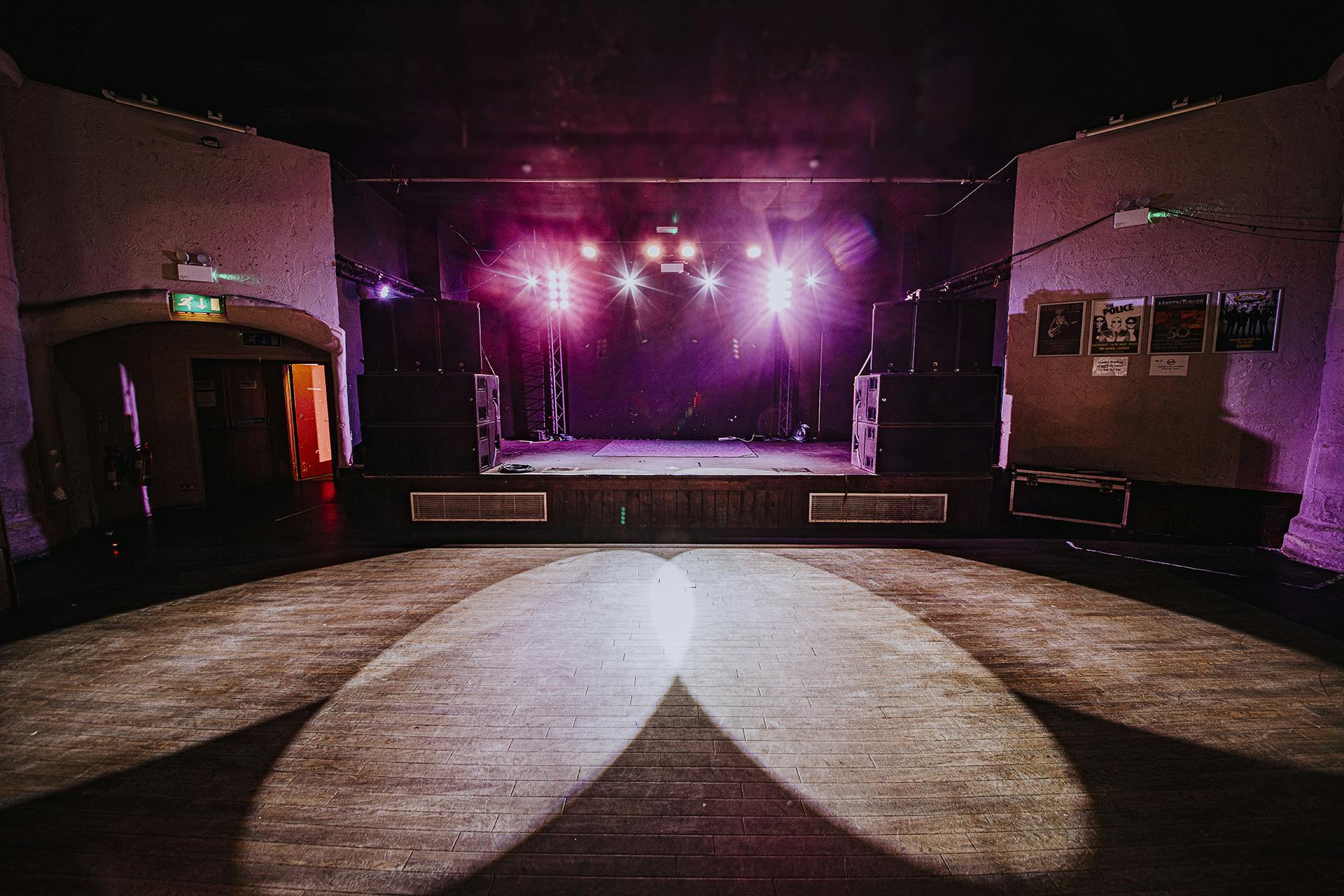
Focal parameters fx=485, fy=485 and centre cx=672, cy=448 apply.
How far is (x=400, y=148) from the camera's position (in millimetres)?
5562

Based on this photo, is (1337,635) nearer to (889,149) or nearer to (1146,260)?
(1146,260)

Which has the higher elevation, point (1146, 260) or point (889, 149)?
point (889, 149)

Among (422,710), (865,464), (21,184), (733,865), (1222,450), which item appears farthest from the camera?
(865,464)

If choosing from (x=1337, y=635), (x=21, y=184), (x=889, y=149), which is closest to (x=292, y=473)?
(x=21, y=184)

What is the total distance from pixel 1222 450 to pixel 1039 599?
11.4ft

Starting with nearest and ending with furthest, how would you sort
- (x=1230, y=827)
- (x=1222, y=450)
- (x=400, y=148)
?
(x=1230, y=827) → (x=1222, y=450) → (x=400, y=148)

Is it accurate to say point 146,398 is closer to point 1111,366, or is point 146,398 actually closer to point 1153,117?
point 1111,366

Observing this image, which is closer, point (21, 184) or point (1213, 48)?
point (1213, 48)

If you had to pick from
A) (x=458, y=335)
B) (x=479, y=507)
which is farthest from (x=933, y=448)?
(x=458, y=335)

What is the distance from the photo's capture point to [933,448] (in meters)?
5.74

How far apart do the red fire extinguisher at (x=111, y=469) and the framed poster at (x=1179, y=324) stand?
12.2 metres

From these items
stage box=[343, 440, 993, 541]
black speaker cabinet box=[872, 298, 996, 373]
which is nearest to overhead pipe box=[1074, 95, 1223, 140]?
black speaker cabinet box=[872, 298, 996, 373]

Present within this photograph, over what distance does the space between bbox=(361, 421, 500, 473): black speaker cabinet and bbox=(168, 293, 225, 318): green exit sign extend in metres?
2.21

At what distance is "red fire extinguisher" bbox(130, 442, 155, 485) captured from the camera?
6.11m
